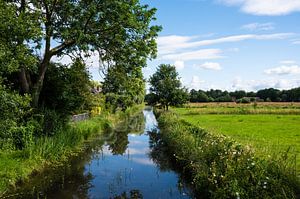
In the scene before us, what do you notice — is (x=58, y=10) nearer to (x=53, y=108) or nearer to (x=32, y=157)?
(x=53, y=108)

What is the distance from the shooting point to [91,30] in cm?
2103

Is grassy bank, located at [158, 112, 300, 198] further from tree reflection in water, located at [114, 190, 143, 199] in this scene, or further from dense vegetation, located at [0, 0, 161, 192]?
dense vegetation, located at [0, 0, 161, 192]

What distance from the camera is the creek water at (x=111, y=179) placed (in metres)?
12.4

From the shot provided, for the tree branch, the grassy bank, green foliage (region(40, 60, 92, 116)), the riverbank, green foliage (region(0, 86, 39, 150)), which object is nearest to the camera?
the grassy bank

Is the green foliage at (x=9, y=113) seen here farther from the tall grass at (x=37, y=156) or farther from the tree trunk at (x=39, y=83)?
the tree trunk at (x=39, y=83)

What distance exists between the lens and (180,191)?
500 inches

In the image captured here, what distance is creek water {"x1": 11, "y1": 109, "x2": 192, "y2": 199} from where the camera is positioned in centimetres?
1235

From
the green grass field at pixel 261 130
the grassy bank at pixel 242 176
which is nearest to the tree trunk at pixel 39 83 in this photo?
the green grass field at pixel 261 130

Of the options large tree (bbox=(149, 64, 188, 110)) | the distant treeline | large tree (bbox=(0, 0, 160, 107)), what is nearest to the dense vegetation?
large tree (bbox=(0, 0, 160, 107))

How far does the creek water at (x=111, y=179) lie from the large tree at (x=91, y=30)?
5446mm

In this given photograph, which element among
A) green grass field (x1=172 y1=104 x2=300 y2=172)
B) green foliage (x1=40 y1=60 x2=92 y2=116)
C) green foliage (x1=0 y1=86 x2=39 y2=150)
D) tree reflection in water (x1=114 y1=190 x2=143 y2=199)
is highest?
green foliage (x1=40 y1=60 x2=92 y2=116)

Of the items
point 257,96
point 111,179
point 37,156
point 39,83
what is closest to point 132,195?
point 111,179

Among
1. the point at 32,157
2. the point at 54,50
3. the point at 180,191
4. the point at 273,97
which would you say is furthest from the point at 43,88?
the point at 273,97

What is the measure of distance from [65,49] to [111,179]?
34.3 ft
